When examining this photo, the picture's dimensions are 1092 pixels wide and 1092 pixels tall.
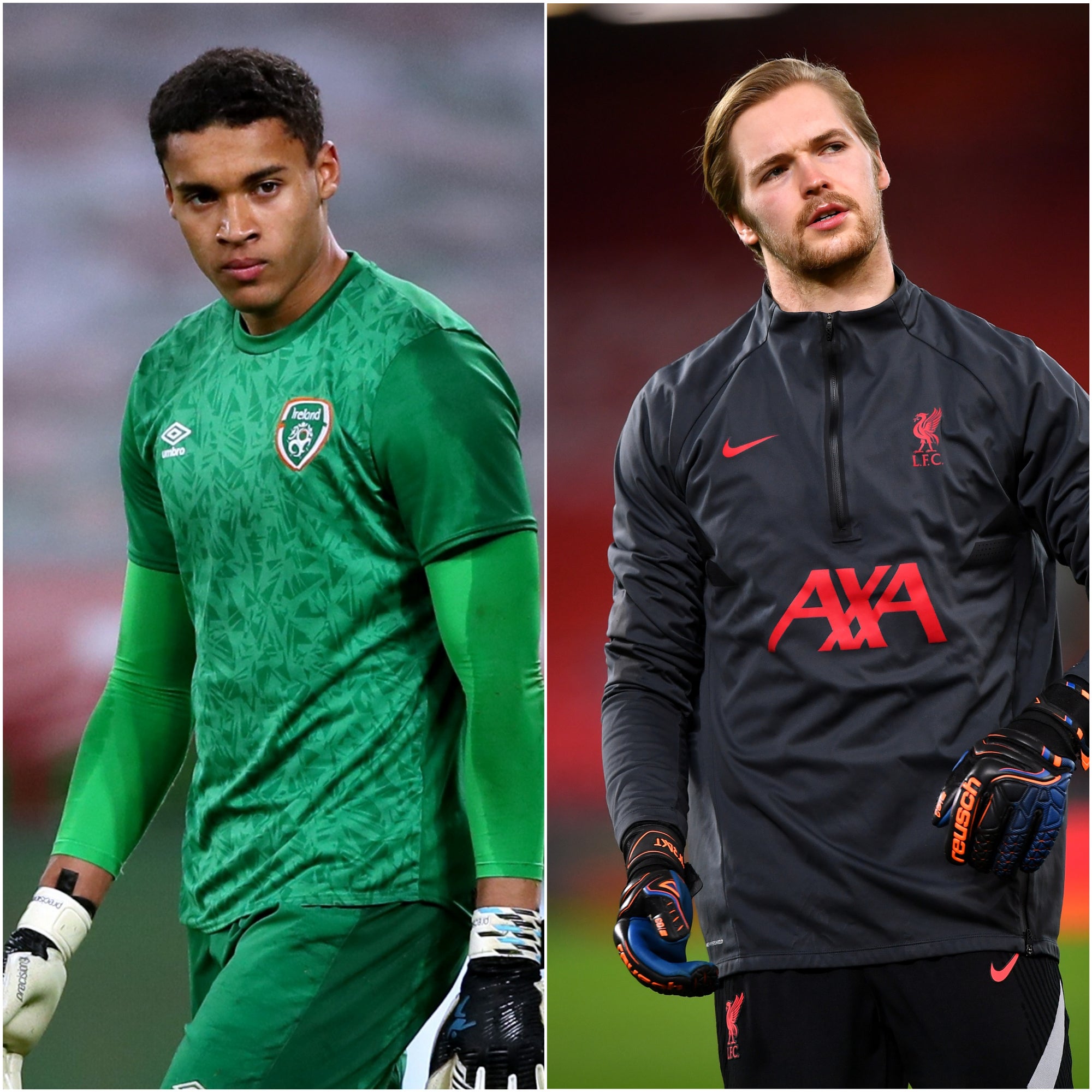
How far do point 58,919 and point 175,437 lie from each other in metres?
0.64

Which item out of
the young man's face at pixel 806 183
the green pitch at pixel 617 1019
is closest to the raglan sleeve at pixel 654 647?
the young man's face at pixel 806 183

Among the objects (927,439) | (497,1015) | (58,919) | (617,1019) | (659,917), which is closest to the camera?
(497,1015)

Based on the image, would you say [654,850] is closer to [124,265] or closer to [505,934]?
[505,934]

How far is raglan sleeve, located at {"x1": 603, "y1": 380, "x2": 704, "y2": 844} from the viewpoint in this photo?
183 cm

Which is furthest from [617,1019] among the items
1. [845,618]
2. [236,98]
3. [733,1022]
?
[236,98]

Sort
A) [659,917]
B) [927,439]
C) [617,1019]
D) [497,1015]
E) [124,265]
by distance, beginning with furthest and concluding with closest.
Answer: [124,265] → [617,1019] → [927,439] → [659,917] → [497,1015]

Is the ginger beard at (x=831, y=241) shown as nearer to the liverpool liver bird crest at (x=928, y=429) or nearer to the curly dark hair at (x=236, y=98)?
the liverpool liver bird crest at (x=928, y=429)

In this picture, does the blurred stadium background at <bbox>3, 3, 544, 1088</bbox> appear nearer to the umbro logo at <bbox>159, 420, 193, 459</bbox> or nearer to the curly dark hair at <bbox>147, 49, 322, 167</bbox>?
the curly dark hair at <bbox>147, 49, 322, 167</bbox>

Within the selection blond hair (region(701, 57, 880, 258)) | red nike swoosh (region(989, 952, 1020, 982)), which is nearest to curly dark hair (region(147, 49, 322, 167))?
blond hair (region(701, 57, 880, 258))

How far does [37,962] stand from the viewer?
6.20 feet

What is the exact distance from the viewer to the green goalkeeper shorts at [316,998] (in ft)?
5.28

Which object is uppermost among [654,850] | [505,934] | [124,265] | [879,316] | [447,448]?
[124,265]

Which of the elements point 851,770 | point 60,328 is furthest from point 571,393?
point 851,770

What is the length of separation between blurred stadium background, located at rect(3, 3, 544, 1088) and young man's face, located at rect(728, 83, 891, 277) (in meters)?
0.71
